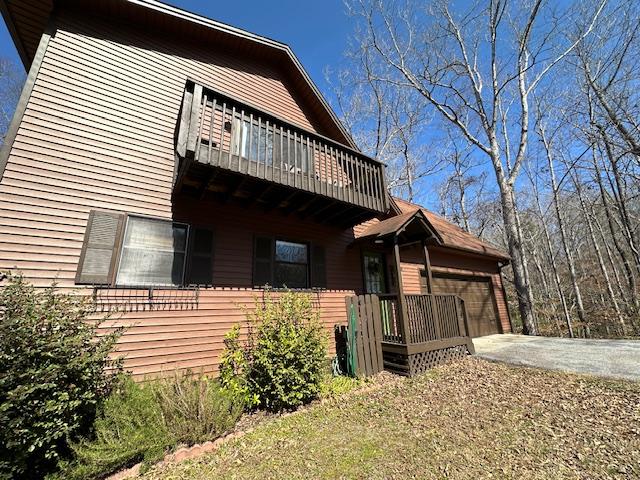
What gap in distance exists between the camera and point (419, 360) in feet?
22.7

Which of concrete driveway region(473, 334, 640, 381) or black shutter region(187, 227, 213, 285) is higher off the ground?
black shutter region(187, 227, 213, 285)

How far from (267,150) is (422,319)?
5594 millimetres

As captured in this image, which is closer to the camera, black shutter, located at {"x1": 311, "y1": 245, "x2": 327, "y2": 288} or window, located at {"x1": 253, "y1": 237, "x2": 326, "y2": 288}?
window, located at {"x1": 253, "y1": 237, "x2": 326, "y2": 288}

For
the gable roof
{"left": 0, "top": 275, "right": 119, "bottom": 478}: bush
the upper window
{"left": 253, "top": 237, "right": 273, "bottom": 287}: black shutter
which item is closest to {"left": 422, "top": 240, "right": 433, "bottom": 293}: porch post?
the upper window

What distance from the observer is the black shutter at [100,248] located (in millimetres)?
5016

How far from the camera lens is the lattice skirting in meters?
6.71

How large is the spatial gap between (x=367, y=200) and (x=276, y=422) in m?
5.31

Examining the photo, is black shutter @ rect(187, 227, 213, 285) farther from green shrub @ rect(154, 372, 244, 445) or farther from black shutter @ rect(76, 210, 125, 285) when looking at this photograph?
green shrub @ rect(154, 372, 244, 445)

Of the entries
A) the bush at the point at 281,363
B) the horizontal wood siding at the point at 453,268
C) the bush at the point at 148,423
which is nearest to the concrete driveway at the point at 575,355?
the horizontal wood siding at the point at 453,268

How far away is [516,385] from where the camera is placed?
5.60 meters

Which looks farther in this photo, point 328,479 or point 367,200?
point 367,200

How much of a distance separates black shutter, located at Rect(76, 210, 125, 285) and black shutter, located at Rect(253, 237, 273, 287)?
277 cm

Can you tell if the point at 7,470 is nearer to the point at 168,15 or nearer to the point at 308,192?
the point at 308,192

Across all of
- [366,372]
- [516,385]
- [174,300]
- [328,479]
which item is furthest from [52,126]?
[516,385]
